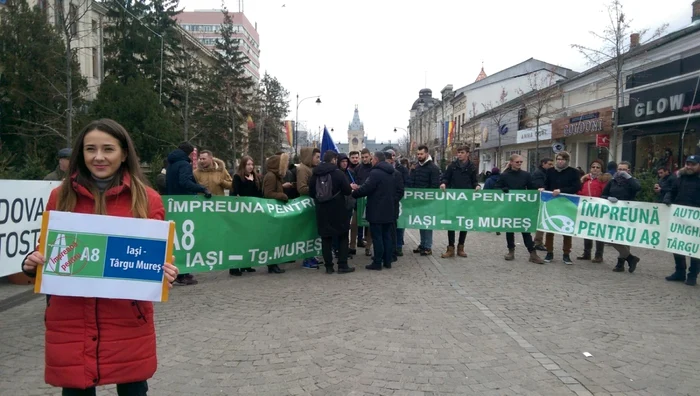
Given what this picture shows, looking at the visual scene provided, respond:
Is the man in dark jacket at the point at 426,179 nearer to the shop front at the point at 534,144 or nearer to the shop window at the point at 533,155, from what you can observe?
the shop front at the point at 534,144

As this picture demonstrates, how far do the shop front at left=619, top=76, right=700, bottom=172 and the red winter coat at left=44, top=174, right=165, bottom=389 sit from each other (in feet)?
70.3

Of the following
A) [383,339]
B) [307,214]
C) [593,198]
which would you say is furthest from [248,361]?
[593,198]

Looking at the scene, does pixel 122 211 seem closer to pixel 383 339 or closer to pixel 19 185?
pixel 383 339

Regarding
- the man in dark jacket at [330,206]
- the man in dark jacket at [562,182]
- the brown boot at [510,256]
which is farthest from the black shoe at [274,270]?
the man in dark jacket at [562,182]

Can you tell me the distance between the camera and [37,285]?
231 centimetres

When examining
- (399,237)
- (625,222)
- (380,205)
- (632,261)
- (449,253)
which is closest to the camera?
(380,205)

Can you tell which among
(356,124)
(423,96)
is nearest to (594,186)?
(423,96)

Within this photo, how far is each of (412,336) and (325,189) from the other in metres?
3.62

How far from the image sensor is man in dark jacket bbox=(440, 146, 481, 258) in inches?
410

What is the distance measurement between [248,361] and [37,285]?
259 cm

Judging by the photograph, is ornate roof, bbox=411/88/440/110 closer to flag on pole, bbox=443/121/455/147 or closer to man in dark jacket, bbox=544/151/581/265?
flag on pole, bbox=443/121/455/147

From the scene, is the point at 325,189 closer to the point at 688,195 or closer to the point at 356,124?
the point at 688,195

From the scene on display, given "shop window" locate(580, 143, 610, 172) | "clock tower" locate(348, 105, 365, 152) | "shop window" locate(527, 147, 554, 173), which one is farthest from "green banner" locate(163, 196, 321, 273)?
"clock tower" locate(348, 105, 365, 152)

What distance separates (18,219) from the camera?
225 inches
